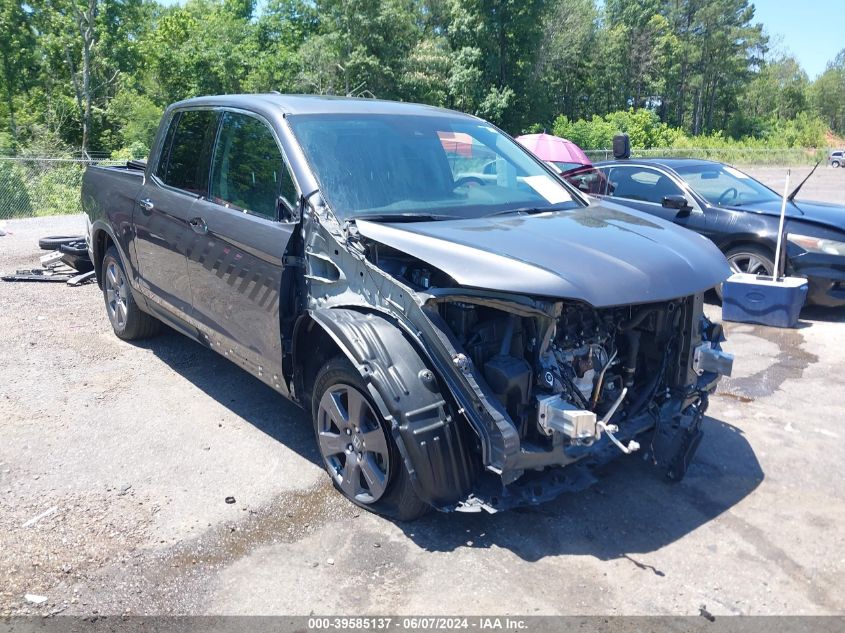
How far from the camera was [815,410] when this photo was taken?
5.13 m

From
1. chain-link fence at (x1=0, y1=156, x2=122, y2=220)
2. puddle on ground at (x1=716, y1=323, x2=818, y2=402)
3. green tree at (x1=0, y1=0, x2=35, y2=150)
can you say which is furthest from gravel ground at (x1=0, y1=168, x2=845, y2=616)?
green tree at (x1=0, y1=0, x2=35, y2=150)

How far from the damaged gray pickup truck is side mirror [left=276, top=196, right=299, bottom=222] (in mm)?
19

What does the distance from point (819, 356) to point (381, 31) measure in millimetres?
36223

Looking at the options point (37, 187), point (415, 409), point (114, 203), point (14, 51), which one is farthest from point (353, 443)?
point (14, 51)

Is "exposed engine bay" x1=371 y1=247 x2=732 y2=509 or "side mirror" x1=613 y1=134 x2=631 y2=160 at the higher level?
"side mirror" x1=613 y1=134 x2=631 y2=160

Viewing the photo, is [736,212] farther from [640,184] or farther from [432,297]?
[432,297]

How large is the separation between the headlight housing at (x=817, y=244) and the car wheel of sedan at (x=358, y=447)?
5789mm

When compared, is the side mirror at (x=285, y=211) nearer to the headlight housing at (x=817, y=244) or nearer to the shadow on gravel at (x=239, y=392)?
the shadow on gravel at (x=239, y=392)

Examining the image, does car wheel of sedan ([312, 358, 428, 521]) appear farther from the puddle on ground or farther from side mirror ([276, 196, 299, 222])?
the puddle on ground

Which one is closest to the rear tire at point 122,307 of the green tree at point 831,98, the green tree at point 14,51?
the green tree at point 14,51

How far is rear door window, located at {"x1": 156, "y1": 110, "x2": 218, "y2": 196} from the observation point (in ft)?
15.7

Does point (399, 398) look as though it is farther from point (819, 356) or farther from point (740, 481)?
point (819, 356)

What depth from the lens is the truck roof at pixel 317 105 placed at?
14.2ft

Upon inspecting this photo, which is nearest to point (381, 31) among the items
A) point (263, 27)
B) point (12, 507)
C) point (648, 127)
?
point (263, 27)
